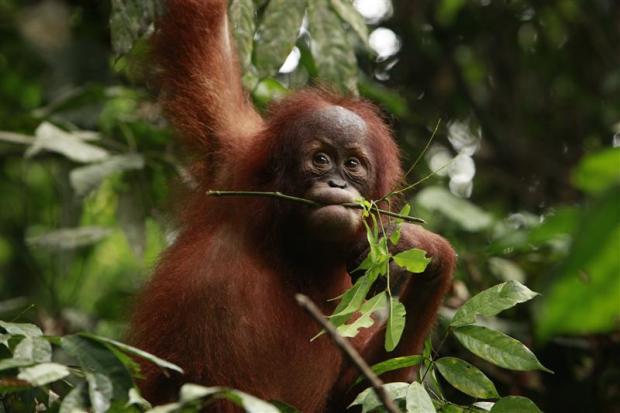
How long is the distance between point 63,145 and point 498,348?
121 inches

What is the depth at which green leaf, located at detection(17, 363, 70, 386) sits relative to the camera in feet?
8.24

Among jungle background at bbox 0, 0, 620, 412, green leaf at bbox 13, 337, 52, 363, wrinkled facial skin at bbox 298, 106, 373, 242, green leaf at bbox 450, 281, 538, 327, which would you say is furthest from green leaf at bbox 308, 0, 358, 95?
green leaf at bbox 13, 337, 52, 363

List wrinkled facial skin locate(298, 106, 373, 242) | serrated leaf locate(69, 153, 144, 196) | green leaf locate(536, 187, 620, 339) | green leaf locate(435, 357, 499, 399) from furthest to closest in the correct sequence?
serrated leaf locate(69, 153, 144, 196) → wrinkled facial skin locate(298, 106, 373, 242) → green leaf locate(435, 357, 499, 399) → green leaf locate(536, 187, 620, 339)

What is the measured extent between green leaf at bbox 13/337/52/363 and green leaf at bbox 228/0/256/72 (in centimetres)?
215

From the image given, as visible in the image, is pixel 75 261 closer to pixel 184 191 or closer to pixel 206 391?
pixel 184 191

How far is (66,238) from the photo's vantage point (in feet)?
18.7

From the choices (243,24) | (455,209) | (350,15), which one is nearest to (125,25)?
(243,24)

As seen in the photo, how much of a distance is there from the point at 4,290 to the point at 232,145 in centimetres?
342

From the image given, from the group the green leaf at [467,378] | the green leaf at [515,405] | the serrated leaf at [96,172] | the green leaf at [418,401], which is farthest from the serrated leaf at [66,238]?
the green leaf at [515,405]

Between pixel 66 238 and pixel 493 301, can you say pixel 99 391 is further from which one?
pixel 66 238

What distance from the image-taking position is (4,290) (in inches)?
284

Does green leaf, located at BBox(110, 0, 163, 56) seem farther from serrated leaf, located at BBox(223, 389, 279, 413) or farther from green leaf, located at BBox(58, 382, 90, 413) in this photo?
serrated leaf, located at BBox(223, 389, 279, 413)

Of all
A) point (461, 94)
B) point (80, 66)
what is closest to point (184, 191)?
point (80, 66)

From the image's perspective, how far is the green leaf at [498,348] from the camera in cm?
317
